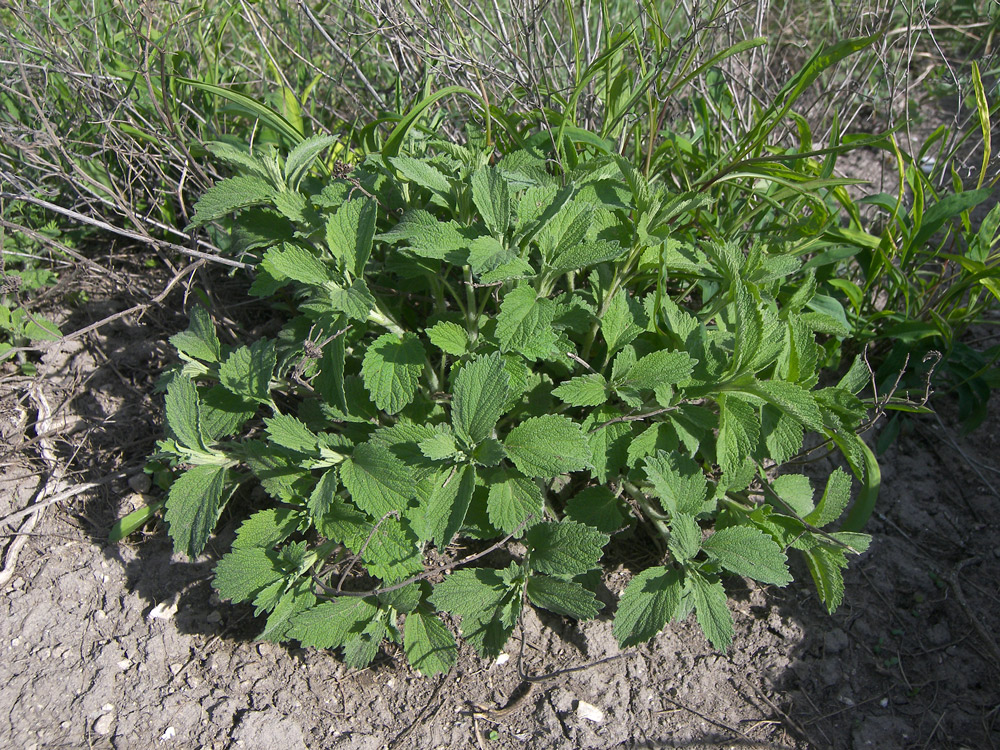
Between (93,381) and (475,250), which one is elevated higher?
(475,250)

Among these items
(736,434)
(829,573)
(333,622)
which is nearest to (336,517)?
(333,622)

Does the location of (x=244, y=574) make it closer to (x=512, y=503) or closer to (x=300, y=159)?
(x=512, y=503)

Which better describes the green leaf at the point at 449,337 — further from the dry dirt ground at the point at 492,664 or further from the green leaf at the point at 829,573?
the green leaf at the point at 829,573

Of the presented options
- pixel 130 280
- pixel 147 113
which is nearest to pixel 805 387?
pixel 130 280

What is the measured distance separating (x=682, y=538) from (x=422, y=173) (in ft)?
3.46

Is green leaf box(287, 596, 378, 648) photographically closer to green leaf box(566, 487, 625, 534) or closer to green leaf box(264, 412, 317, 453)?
green leaf box(264, 412, 317, 453)

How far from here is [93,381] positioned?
2.43 meters

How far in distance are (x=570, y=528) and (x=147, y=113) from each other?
2147 millimetres

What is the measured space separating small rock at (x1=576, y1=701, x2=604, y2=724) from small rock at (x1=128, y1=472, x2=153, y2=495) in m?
1.44

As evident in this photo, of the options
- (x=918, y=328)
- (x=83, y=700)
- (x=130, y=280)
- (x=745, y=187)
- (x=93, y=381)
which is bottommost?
(x=83, y=700)

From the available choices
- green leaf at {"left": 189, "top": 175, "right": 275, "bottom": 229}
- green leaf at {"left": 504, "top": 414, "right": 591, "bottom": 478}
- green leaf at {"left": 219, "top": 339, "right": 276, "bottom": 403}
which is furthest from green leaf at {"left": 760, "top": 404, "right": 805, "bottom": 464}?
green leaf at {"left": 189, "top": 175, "right": 275, "bottom": 229}

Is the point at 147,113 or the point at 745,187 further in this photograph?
the point at 147,113

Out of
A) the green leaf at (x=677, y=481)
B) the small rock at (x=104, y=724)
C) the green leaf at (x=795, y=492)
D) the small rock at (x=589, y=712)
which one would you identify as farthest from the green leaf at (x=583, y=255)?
the small rock at (x=104, y=724)

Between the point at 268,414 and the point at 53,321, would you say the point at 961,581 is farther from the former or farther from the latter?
the point at 53,321
